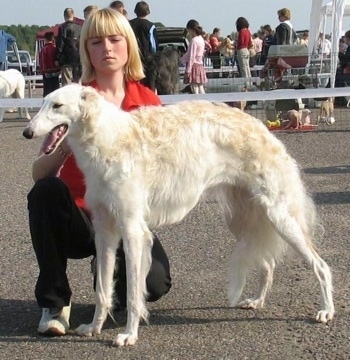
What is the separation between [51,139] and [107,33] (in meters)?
0.81

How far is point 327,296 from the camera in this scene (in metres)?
3.95

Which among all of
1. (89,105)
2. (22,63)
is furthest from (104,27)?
(22,63)

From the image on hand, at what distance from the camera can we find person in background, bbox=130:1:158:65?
11.8 meters

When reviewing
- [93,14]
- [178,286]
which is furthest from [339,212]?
[93,14]

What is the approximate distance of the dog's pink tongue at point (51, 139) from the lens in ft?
11.2

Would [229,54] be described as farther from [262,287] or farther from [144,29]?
[262,287]

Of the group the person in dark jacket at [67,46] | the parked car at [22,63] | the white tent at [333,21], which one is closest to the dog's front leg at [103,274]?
the person in dark jacket at [67,46]

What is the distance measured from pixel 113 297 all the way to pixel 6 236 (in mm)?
2142

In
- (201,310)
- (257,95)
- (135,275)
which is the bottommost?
(257,95)

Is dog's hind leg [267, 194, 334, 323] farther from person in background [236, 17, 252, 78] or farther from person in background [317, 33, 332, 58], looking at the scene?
person in background [317, 33, 332, 58]

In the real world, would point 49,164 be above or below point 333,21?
above

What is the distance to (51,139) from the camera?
343 cm

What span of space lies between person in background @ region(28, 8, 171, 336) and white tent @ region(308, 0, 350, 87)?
11.2 meters

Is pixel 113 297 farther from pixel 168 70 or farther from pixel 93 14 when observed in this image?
pixel 168 70
